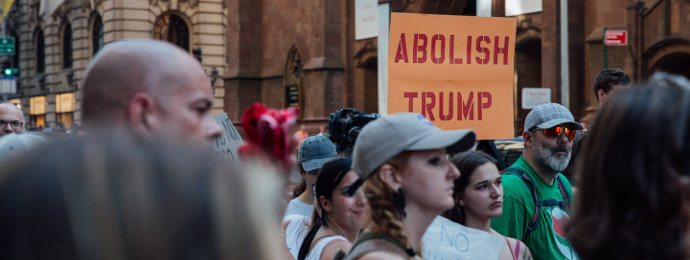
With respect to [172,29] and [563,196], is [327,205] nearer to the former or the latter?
[563,196]

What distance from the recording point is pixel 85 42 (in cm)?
4350

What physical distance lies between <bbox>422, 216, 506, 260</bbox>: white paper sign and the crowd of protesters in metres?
0.78

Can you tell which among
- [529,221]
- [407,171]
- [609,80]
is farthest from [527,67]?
[407,171]

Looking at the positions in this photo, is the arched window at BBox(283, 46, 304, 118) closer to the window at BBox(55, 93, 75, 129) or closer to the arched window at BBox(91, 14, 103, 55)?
the arched window at BBox(91, 14, 103, 55)

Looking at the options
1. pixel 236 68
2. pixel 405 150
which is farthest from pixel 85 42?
pixel 405 150

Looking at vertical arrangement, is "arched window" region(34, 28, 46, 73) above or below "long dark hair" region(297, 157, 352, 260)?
above

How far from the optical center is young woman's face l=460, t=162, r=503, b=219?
4469mm

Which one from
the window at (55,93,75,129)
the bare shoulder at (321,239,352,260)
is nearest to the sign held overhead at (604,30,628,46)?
the bare shoulder at (321,239,352,260)

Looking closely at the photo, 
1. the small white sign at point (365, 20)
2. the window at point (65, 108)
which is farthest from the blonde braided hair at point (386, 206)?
the window at point (65, 108)

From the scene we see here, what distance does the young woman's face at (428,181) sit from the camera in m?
2.95

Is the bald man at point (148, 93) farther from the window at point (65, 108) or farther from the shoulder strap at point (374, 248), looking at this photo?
the window at point (65, 108)

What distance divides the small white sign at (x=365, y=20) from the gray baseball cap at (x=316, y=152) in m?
19.9

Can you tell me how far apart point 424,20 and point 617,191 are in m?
4.55

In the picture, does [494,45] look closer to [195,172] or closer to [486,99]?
[486,99]
